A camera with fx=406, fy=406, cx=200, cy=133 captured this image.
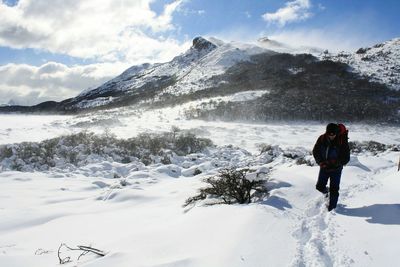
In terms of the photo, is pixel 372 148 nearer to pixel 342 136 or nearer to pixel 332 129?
pixel 342 136

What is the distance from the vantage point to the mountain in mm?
56975

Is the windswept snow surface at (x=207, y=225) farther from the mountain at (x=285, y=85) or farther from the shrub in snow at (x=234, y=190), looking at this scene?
the mountain at (x=285, y=85)

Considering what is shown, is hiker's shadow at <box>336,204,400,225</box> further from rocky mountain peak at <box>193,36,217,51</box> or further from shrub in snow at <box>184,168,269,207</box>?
rocky mountain peak at <box>193,36,217,51</box>

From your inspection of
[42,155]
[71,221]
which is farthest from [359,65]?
[71,221]

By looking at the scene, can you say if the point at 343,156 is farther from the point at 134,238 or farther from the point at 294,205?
the point at 134,238

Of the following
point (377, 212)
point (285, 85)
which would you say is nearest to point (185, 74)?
point (285, 85)

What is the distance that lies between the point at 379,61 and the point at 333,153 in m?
109

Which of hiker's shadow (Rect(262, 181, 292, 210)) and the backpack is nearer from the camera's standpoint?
hiker's shadow (Rect(262, 181, 292, 210))

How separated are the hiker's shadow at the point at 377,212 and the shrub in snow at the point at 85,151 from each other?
11.5 metres

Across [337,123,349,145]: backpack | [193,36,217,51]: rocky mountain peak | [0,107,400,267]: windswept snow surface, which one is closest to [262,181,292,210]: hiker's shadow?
[0,107,400,267]: windswept snow surface

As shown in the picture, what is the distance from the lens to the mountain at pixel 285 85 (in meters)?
57.0

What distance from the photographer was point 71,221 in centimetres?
770

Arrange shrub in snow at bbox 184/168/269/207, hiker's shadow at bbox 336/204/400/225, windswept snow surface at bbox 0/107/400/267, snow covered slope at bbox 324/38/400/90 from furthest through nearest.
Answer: snow covered slope at bbox 324/38/400/90 < shrub in snow at bbox 184/168/269/207 < hiker's shadow at bbox 336/204/400/225 < windswept snow surface at bbox 0/107/400/267

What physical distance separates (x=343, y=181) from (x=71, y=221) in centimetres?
607
